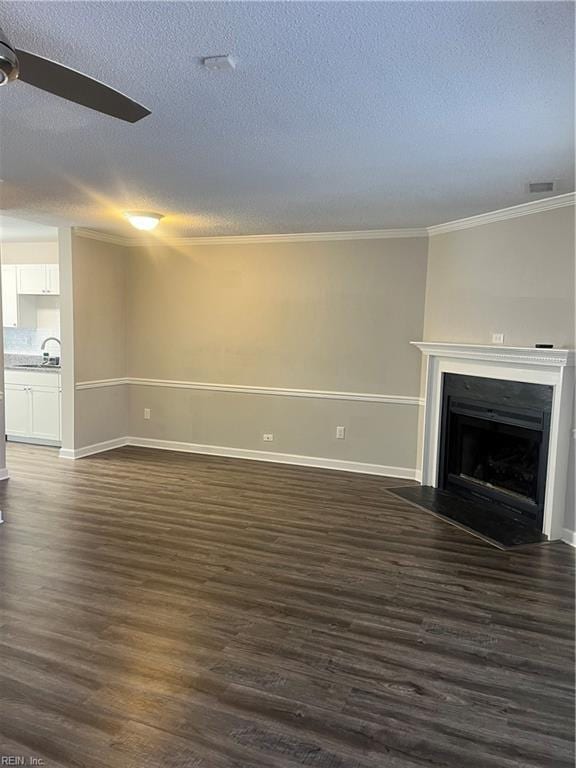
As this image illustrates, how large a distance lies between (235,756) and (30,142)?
3248 mm

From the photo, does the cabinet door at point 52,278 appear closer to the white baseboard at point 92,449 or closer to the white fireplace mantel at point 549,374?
the white baseboard at point 92,449

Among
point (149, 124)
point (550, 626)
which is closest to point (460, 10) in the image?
point (149, 124)

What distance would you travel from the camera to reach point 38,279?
7.04 metres

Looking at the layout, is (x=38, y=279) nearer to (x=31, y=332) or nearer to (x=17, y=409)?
(x=31, y=332)

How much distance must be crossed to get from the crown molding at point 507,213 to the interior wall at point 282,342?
310 mm

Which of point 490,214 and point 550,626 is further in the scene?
point 490,214

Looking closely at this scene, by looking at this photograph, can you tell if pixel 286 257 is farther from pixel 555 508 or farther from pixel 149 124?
pixel 555 508

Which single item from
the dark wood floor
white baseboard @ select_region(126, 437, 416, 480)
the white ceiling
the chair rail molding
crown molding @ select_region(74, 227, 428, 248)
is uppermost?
crown molding @ select_region(74, 227, 428, 248)

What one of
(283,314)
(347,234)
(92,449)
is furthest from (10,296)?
(347,234)

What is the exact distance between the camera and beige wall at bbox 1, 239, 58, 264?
7.25 meters

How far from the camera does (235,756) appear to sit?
6.23 ft

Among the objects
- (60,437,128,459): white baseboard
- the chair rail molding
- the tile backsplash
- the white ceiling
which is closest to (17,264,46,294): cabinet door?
the tile backsplash

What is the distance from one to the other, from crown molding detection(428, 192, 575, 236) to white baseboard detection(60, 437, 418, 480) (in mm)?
2500

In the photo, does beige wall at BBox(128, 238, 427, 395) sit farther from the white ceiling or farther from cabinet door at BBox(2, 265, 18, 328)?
cabinet door at BBox(2, 265, 18, 328)
